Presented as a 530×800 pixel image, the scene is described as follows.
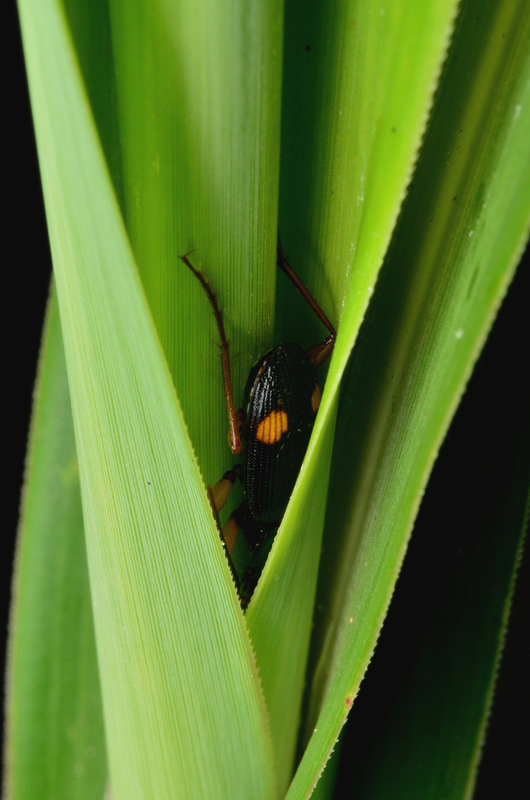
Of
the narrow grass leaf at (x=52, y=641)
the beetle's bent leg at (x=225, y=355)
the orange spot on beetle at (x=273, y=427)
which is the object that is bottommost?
the narrow grass leaf at (x=52, y=641)

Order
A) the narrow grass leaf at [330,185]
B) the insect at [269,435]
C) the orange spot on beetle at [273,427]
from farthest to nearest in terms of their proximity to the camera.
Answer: the orange spot on beetle at [273,427], the insect at [269,435], the narrow grass leaf at [330,185]

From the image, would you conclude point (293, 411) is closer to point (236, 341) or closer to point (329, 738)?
point (236, 341)

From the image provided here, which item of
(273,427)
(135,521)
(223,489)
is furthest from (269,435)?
(135,521)

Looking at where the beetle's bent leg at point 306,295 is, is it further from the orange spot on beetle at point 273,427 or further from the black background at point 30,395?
the black background at point 30,395

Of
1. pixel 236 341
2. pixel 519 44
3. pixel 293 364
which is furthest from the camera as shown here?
pixel 293 364

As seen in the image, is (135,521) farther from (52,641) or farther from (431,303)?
(52,641)

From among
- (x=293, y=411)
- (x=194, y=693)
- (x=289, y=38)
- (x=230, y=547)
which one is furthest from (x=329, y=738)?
(x=289, y=38)

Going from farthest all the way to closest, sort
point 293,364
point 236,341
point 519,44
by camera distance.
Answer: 1. point 293,364
2. point 236,341
3. point 519,44

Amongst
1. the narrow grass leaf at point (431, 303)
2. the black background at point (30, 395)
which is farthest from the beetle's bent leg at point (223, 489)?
the black background at point (30, 395)
